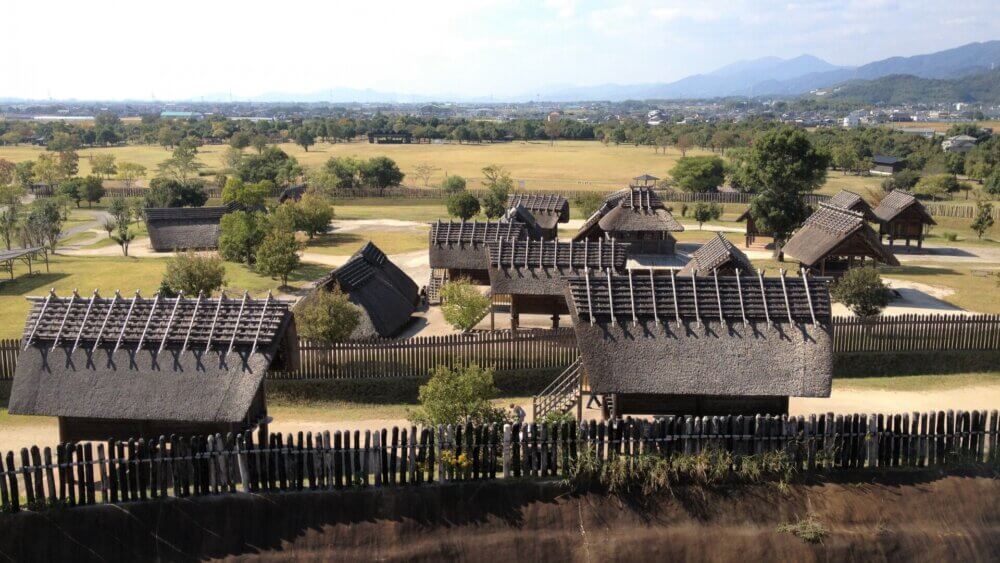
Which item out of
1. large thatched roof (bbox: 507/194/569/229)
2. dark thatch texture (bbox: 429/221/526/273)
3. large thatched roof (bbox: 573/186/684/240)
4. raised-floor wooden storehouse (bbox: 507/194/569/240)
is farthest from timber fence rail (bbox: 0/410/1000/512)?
large thatched roof (bbox: 507/194/569/229)

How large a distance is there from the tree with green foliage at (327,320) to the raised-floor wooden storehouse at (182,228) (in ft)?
81.8

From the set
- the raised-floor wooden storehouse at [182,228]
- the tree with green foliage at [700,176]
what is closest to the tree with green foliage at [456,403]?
the raised-floor wooden storehouse at [182,228]

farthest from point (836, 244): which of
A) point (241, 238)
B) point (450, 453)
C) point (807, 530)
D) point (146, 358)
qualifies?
A: point (146, 358)

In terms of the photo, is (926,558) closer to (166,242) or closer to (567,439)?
(567,439)

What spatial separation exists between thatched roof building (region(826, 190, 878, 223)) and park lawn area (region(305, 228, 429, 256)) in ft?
80.2

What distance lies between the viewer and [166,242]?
4778 centimetres

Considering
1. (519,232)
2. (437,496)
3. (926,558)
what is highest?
(519,232)

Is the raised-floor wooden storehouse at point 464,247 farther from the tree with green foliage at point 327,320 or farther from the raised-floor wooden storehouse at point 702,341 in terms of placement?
the raised-floor wooden storehouse at point 702,341

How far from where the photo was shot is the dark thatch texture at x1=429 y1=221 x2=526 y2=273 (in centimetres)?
3481

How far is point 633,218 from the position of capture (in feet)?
153

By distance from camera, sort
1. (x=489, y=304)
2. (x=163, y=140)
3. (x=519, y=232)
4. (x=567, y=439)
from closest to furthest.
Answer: (x=567, y=439) → (x=489, y=304) → (x=519, y=232) → (x=163, y=140)

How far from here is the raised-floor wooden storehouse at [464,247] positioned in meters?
34.8

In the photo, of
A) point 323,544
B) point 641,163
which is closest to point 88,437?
point 323,544

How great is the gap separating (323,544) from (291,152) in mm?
128932
